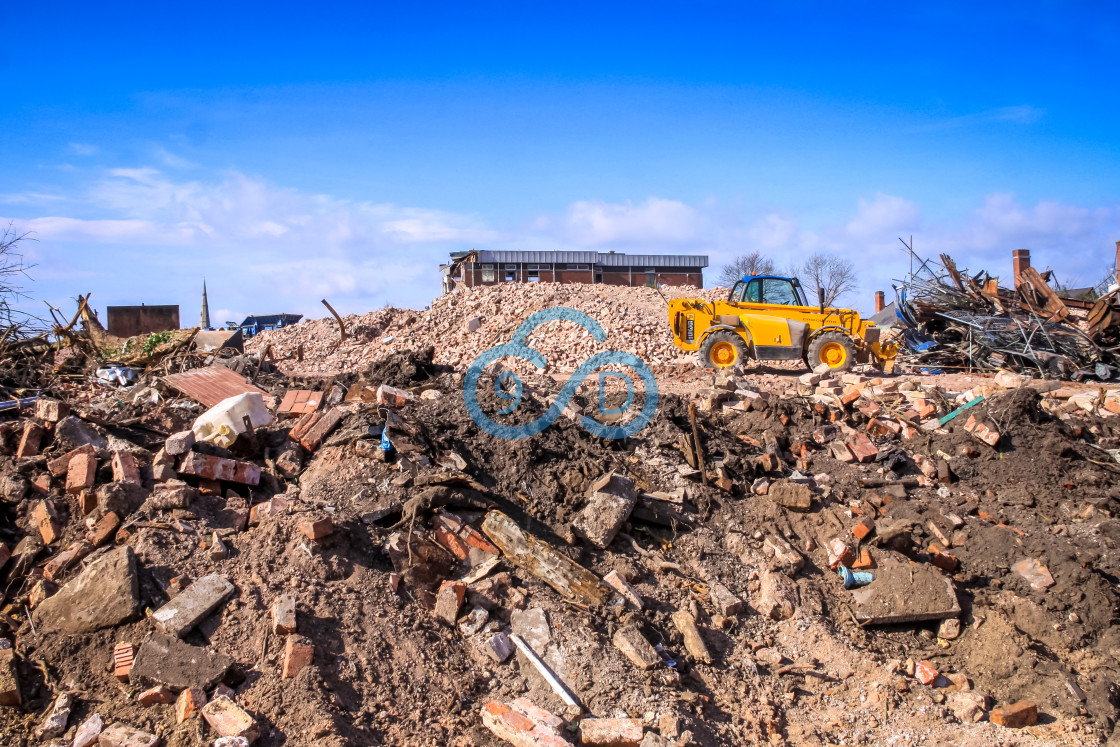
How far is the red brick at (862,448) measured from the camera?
23.5ft

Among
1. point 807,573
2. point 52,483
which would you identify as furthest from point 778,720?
point 52,483

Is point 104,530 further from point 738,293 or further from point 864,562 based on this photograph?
point 738,293

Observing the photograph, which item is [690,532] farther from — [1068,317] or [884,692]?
[1068,317]

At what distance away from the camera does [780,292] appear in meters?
11.4

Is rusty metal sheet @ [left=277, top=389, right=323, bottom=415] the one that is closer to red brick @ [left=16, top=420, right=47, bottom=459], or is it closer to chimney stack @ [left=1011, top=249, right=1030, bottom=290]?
red brick @ [left=16, top=420, right=47, bottom=459]

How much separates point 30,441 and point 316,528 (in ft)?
7.96

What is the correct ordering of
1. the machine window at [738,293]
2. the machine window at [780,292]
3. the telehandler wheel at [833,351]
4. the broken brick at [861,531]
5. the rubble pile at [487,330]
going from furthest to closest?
the rubble pile at [487,330] → the machine window at [738,293] → the machine window at [780,292] → the telehandler wheel at [833,351] → the broken brick at [861,531]

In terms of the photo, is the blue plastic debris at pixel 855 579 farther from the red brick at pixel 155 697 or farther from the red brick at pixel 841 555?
→ the red brick at pixel 155 697

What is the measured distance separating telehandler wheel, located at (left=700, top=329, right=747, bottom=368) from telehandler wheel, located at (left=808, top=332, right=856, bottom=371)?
1.09 meters

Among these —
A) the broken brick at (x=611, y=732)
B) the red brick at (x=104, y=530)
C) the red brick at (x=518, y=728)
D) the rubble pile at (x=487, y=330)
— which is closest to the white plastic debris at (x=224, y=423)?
the red brick at (x=104, y=530)

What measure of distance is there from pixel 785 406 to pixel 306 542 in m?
5.55

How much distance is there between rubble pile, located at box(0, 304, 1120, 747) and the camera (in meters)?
3.60

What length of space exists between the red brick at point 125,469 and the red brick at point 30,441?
0.83 metres

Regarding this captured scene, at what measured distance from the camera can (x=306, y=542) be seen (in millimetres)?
4316
